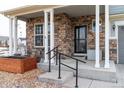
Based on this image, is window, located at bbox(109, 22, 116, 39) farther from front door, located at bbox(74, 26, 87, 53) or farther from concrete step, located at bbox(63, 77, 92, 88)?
concrete step, located at bbox(63, 77, 92, 88)

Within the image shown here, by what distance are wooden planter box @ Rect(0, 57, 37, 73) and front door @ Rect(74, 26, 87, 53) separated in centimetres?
332

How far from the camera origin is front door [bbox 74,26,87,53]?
879 cm

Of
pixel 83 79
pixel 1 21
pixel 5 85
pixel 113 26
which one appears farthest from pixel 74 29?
pixel 1 21

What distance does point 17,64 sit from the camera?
19.4 feet

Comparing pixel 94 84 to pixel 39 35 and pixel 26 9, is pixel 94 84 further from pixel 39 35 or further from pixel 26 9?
pixel 39 35

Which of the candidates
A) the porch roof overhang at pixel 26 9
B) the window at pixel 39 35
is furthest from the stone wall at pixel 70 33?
the porch roof overhang at pixel 26 9

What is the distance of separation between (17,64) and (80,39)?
14.1 ft

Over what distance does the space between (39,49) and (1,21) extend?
71.3 ft

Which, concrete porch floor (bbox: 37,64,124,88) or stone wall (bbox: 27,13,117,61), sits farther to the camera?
stone wall (bbox: 27,13,117,61)

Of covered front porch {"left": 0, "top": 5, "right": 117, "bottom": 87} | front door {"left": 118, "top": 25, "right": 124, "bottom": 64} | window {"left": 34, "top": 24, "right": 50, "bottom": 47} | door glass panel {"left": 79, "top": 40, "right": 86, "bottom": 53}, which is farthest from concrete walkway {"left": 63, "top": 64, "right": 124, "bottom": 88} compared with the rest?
window {"left": 34, "top": 24, "right": 50, "bottom": 47}

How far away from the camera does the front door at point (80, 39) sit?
8789 mm

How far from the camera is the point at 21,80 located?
5039 mm

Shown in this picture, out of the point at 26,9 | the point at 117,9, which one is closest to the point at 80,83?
the point at 26,9
